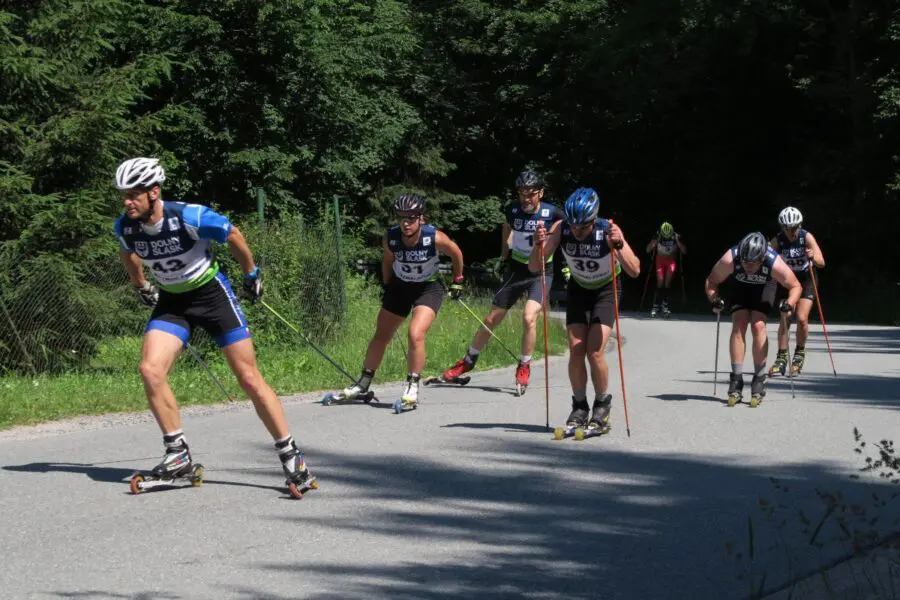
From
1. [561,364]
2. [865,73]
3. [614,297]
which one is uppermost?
[865,73]

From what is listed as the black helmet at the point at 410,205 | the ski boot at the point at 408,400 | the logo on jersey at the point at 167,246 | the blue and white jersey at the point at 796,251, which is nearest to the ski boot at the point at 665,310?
the blue and white jersey at the point at 796,251

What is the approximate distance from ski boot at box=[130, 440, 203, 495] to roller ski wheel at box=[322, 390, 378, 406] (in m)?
4.48

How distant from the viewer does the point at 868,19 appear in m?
35.7

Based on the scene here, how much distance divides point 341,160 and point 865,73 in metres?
14.3

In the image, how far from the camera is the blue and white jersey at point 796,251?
52.0ft

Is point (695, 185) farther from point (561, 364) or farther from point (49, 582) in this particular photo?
point (49, 582)

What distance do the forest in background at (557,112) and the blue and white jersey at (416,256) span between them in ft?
43.2

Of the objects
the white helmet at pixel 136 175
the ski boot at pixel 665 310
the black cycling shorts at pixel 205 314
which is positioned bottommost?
the ski boot at pixel 665 310

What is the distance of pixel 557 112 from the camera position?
48531mm

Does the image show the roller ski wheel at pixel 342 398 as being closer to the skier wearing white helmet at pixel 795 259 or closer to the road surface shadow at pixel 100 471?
the road surface shadow at pixel 100 471

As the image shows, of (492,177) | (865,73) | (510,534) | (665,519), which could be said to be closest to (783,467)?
(665,519)

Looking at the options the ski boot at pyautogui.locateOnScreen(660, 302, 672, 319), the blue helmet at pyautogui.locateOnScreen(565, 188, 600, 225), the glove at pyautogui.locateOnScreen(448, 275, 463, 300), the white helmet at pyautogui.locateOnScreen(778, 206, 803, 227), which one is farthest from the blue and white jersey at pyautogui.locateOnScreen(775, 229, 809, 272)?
the ski boot at pyautogui.locateOnScreen(660, 302, 672, 319)

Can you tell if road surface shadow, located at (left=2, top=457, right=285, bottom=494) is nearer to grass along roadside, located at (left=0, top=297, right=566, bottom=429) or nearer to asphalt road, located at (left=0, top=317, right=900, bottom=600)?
asphalt road, located at (left=0, top=317, right=900, bottom=600)

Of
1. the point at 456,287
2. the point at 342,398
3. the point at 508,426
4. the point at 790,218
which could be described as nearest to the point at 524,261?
the point at 456,287
